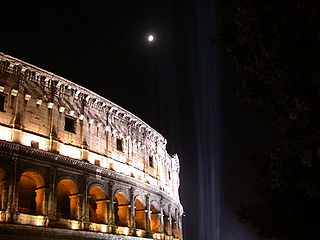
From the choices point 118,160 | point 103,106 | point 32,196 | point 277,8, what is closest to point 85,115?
point 103,106

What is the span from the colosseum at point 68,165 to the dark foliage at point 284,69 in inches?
483

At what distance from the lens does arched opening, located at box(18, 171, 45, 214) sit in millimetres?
20578

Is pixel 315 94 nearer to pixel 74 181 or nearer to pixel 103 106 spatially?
pixel 74 181

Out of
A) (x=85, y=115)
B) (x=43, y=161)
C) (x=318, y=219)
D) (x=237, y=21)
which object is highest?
(x=85, y=115)

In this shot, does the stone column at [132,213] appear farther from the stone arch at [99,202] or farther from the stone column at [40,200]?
the stone column at [40,200]

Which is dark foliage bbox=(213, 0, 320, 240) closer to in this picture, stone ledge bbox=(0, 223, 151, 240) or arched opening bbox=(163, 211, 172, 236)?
stone ledge bbox=(0, 223, 151, 240)

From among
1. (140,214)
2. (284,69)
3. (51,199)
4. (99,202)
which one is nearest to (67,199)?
(99,202)

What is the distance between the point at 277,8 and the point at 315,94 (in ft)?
7.33

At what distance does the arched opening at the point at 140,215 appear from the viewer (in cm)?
2806

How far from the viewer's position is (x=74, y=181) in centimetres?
2250

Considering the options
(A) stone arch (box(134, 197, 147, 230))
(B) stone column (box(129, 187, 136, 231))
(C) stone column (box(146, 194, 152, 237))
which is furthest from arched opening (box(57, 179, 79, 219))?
(C) stone column (box(146, 194, 152, 237))

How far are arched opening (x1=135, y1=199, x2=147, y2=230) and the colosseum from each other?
0.07 m

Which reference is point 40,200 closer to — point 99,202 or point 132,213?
point 99,202

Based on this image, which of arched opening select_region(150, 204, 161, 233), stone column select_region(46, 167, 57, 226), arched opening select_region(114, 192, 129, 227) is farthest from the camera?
arched opening select_region(150, 204, 161, 233)
